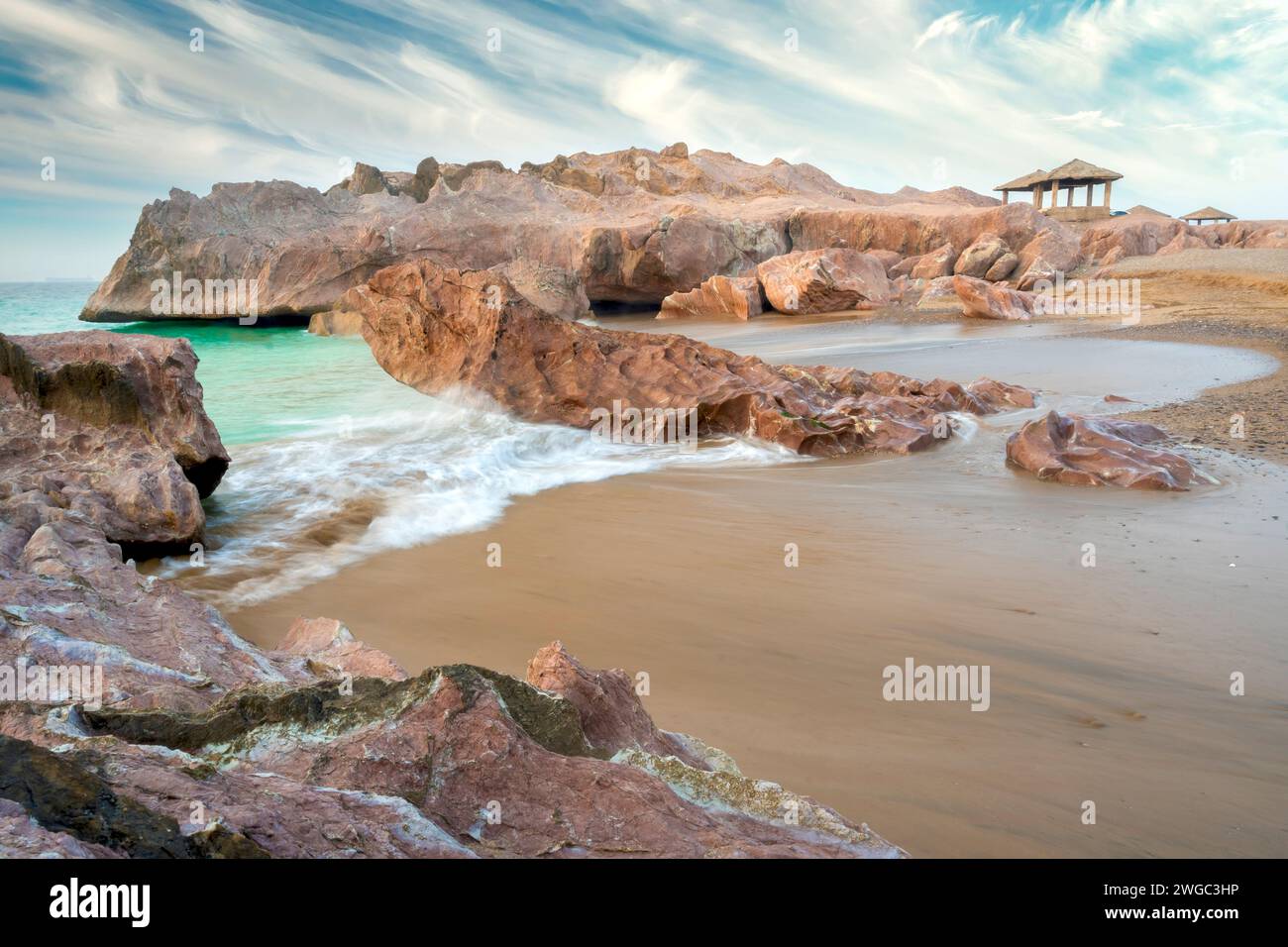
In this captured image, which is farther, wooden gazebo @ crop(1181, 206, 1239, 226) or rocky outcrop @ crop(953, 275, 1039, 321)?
wooden gazebo @ crop(1181, 206, 1239, 226)

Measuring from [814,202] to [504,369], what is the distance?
36129mm

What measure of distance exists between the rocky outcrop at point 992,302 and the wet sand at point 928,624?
500 inches

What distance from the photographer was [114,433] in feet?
17.7

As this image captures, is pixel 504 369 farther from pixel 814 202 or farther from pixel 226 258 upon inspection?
pixel 814 202

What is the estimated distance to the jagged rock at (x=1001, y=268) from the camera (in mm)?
27145

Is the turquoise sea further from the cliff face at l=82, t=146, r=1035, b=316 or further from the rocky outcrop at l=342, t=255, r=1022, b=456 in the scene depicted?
the cliff face at l=82, t=146, r=1035, b=316

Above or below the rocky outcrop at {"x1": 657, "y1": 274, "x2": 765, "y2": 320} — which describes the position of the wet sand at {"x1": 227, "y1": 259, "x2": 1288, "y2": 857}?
below

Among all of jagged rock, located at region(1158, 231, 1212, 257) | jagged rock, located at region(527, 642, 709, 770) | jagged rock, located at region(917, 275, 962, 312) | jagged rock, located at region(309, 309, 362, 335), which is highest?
jagged rock, located at region(1158, 231, 1212, 257)

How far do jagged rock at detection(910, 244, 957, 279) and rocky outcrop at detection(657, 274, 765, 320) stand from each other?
6.60m

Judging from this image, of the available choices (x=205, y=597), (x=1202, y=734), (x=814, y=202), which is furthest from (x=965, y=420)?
(x=814, y=202)

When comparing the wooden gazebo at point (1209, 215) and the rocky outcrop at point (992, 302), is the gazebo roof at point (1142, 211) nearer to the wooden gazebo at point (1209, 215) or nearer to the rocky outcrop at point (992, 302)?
the wooden gazebo at point (1209, 215)

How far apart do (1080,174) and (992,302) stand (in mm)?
23810

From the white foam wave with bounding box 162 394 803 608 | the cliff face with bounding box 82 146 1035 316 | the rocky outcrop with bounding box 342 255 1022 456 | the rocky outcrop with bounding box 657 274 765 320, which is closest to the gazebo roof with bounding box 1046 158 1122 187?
the cliff face with bounding box 82 146 1035 316

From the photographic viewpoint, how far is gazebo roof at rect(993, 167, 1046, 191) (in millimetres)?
39156
